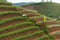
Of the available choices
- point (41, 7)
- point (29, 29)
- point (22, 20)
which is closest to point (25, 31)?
point (29, 29)

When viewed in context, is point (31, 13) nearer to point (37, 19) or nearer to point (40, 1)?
point (37, 19)

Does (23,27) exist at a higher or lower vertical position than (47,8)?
higher

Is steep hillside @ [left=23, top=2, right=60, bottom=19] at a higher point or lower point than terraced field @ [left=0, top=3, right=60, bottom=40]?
lower

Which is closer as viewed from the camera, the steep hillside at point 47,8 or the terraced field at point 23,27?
the terraced field at point 23,27

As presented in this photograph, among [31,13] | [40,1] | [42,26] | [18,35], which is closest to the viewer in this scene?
[18,35]

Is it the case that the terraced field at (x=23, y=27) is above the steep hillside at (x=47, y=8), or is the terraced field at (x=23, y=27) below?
above
